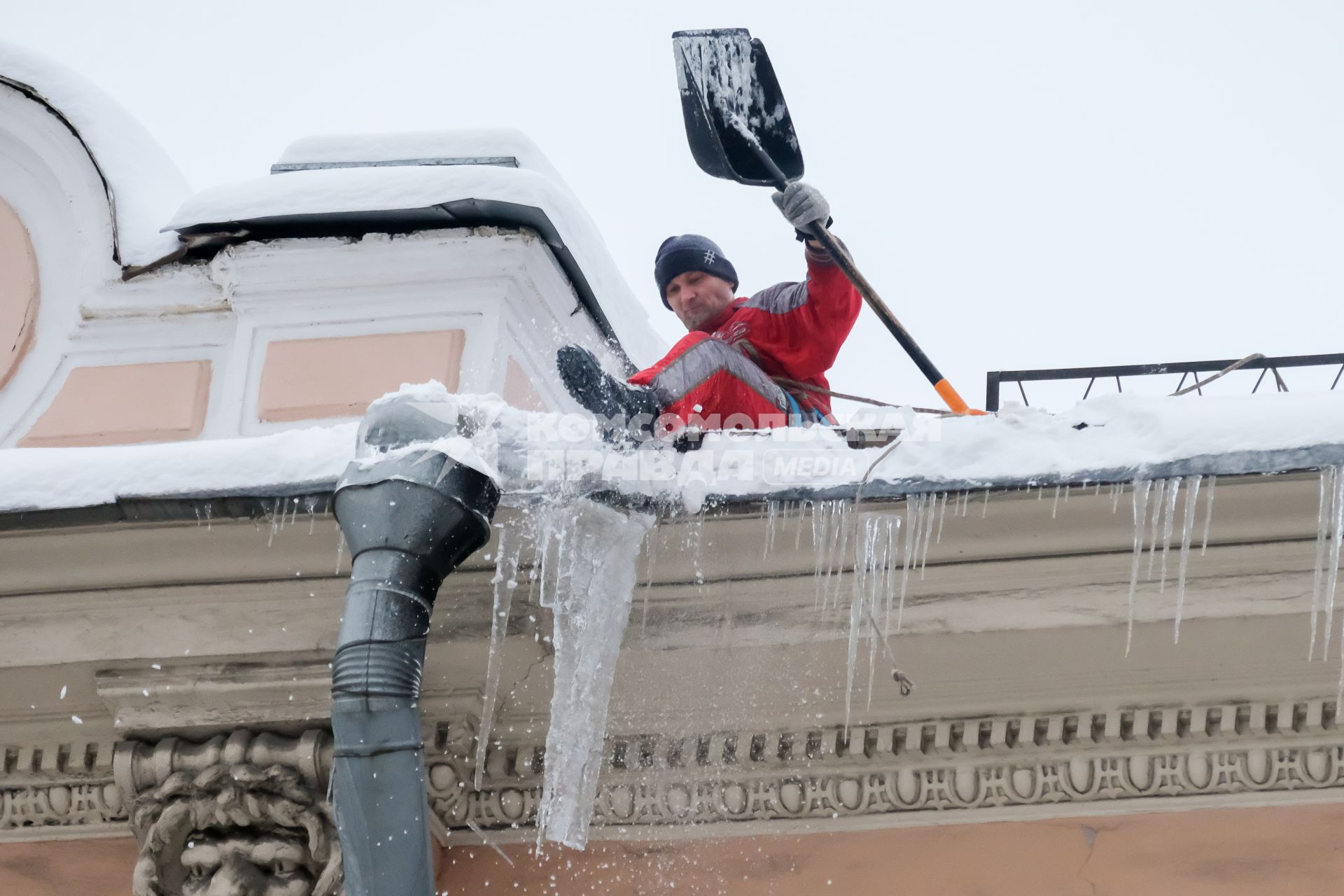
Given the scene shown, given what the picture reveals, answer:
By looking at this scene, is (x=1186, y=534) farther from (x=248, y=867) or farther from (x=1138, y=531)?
(x=248, y=867)

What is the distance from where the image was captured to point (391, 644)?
11.6 feet

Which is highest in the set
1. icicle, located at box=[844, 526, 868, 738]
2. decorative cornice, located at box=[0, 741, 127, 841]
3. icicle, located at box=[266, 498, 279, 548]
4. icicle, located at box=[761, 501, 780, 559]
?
icicle, located at box=[761, 501, 780, 559]

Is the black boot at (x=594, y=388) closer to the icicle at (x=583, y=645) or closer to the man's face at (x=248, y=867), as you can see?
the icicle at (x=583, y=645)

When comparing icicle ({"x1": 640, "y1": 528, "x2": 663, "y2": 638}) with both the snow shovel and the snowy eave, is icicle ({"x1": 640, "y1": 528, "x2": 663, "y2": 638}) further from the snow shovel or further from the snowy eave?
the snow shovel

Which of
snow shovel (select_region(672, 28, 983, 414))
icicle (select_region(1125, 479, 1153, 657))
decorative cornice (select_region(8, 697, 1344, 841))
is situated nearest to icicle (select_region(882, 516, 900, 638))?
decorative cornice (select_region(8, 697, 1344, 841))

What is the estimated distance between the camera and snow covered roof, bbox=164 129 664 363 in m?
5.04

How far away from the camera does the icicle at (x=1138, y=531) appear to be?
3.58 m

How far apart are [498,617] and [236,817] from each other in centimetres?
82

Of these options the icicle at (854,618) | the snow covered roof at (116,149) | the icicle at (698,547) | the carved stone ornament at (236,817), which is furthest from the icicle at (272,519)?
the snow covered roof at (116,149)

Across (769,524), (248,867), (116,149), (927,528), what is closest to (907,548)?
(927,528)

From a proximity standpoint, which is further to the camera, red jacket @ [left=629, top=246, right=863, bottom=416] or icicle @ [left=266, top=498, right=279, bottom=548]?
red jacket @ [left=629, top=246, right=863, bottom=416]

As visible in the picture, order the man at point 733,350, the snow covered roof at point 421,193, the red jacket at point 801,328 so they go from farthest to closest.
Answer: the snow covered roof at point 421,193 → the red jacket at point 801,328 → the man at point 733,350

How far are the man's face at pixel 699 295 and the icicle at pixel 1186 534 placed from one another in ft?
6.13

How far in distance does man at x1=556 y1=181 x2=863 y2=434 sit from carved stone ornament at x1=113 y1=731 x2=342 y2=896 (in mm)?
1123
